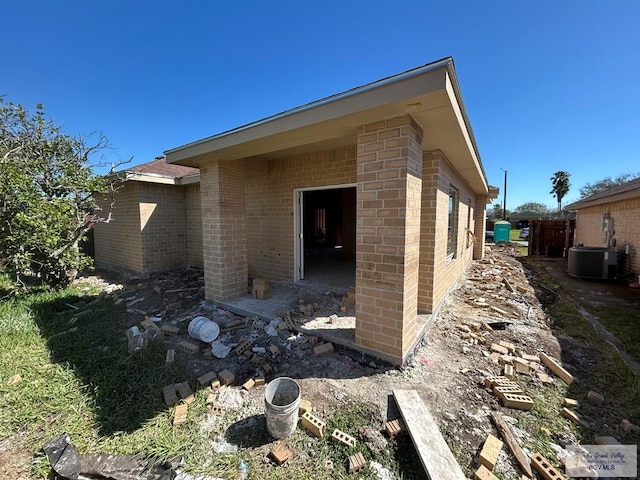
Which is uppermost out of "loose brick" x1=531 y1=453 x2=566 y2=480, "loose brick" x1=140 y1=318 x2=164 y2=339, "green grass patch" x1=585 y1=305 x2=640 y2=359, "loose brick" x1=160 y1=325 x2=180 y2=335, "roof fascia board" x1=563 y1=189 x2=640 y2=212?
"roof fascia board" x1=563 y1=189 x2=640 y2=212

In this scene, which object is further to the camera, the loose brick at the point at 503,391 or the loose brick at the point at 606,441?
the loose brick at the point at 503,391

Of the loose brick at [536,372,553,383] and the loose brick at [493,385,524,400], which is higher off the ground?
the loose brick at [493,385,524,400]

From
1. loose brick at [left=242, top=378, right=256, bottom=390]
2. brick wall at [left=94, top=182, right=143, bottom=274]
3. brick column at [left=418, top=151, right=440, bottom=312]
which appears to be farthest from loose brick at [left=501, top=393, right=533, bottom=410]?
brick wall at [left=94, top=182, right=143, bottom=274]

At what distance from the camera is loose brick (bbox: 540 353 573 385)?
285cm

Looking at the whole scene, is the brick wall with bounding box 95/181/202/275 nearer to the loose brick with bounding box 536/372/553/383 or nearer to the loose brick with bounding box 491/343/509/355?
the loose brick with bounding box 491/343/509/355

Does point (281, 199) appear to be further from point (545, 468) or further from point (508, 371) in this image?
point (545, 468)

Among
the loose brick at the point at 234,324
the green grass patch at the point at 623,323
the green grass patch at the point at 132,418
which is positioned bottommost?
the green grass patch at the point at 132,418

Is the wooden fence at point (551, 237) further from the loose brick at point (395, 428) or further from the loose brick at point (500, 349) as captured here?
the loose brick at point (395, 428)

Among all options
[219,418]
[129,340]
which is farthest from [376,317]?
[129,340]

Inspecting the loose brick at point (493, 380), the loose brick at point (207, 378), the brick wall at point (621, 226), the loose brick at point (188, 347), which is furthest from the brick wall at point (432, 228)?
the brick wall at point (621, 226)

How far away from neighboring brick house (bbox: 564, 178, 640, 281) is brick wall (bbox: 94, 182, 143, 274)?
46.5 ft

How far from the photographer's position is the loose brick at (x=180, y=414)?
2.30 metres

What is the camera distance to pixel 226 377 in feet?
9.22

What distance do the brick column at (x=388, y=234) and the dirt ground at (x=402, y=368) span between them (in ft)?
1.22
